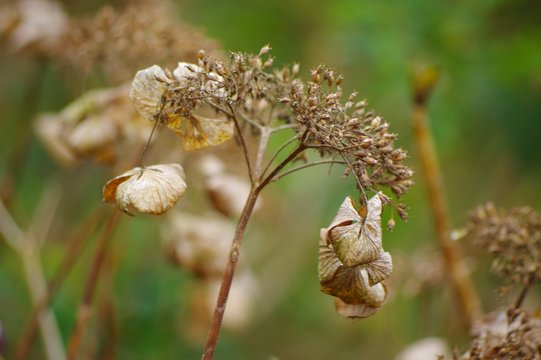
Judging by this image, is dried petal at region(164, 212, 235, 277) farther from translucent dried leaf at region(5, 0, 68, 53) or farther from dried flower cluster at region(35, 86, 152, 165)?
translucent dried leaf at region(5, 0, 68, 53)

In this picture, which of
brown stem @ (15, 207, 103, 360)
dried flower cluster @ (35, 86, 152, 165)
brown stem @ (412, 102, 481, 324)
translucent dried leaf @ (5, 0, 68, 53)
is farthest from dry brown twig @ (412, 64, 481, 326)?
translucent dried leaf @ (5, 0, 68, 53)

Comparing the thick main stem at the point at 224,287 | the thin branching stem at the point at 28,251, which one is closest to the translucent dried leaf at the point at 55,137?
the thin branching stem at the point at 28,251

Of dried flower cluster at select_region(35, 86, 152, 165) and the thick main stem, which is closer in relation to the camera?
the thick main stem

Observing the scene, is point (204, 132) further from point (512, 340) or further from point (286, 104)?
point (512, 340)

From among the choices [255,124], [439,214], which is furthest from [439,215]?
[255,124]

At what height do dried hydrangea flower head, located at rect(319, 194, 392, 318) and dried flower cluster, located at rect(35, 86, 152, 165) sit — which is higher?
dried flower cluster, located at rect(35, 86, 152, 165)

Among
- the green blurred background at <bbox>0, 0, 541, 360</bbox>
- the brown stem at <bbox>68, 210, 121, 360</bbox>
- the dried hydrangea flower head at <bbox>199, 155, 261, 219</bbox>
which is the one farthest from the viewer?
the green blurred background at <bbox>0, 0, 541, 360</bbox>

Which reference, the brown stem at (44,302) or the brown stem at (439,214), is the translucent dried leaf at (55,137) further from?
the brown stem at (439,214)
